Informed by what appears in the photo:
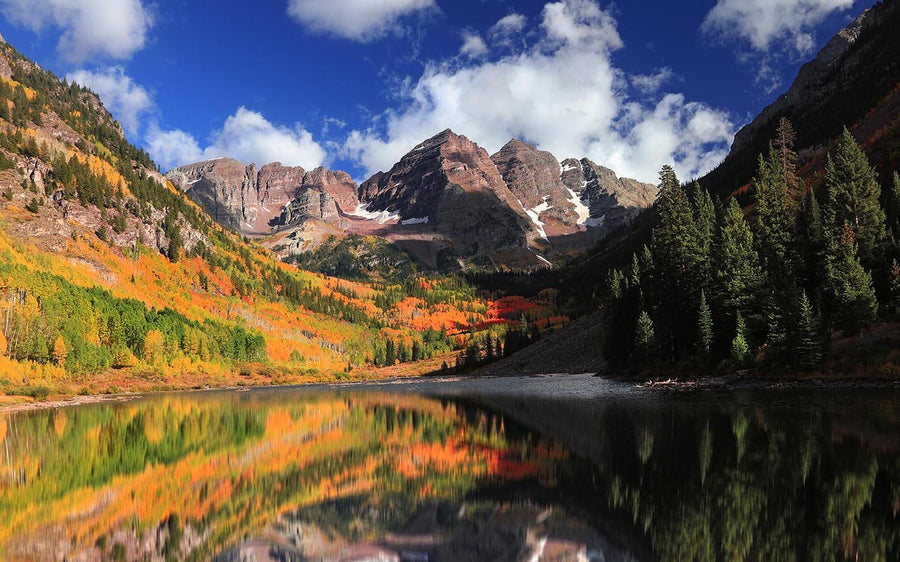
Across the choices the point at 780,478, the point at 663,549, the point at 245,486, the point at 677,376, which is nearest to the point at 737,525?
the point at 663,549

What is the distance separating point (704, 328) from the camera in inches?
2667

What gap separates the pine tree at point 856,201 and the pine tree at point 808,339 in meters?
19.4

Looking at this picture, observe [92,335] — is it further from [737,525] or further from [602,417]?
[737,525]

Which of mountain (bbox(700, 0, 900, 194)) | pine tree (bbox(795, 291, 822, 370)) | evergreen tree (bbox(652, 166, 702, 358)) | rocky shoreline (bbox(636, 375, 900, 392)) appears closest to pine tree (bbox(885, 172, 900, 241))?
evergreen tree (bbox(652, 166, 702, 358))

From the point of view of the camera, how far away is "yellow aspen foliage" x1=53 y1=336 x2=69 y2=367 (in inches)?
3659

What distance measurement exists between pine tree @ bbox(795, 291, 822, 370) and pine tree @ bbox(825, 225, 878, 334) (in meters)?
5.67

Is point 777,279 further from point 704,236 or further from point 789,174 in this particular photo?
point 789,174

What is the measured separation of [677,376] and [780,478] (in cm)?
5774

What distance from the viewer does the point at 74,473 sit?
2523 cm

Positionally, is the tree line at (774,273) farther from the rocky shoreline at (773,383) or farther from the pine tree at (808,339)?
the rocky shoreline at (773,383)

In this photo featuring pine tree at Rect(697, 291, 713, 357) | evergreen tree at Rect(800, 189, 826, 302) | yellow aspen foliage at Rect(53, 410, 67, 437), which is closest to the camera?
yellow aspen foliage at Rect(53, 410, 67, 437)

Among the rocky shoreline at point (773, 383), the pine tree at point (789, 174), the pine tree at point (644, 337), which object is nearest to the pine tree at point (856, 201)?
the pine tree at point (789, 174)

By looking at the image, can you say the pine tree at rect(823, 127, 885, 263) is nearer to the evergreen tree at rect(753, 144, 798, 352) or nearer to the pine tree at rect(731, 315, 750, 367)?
the evergreen tree at rect(753, 144, 798, 352)

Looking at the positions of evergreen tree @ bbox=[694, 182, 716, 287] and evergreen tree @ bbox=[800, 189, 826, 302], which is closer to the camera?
evergreen tree @ bbox=[800, 189, 826, 302]
